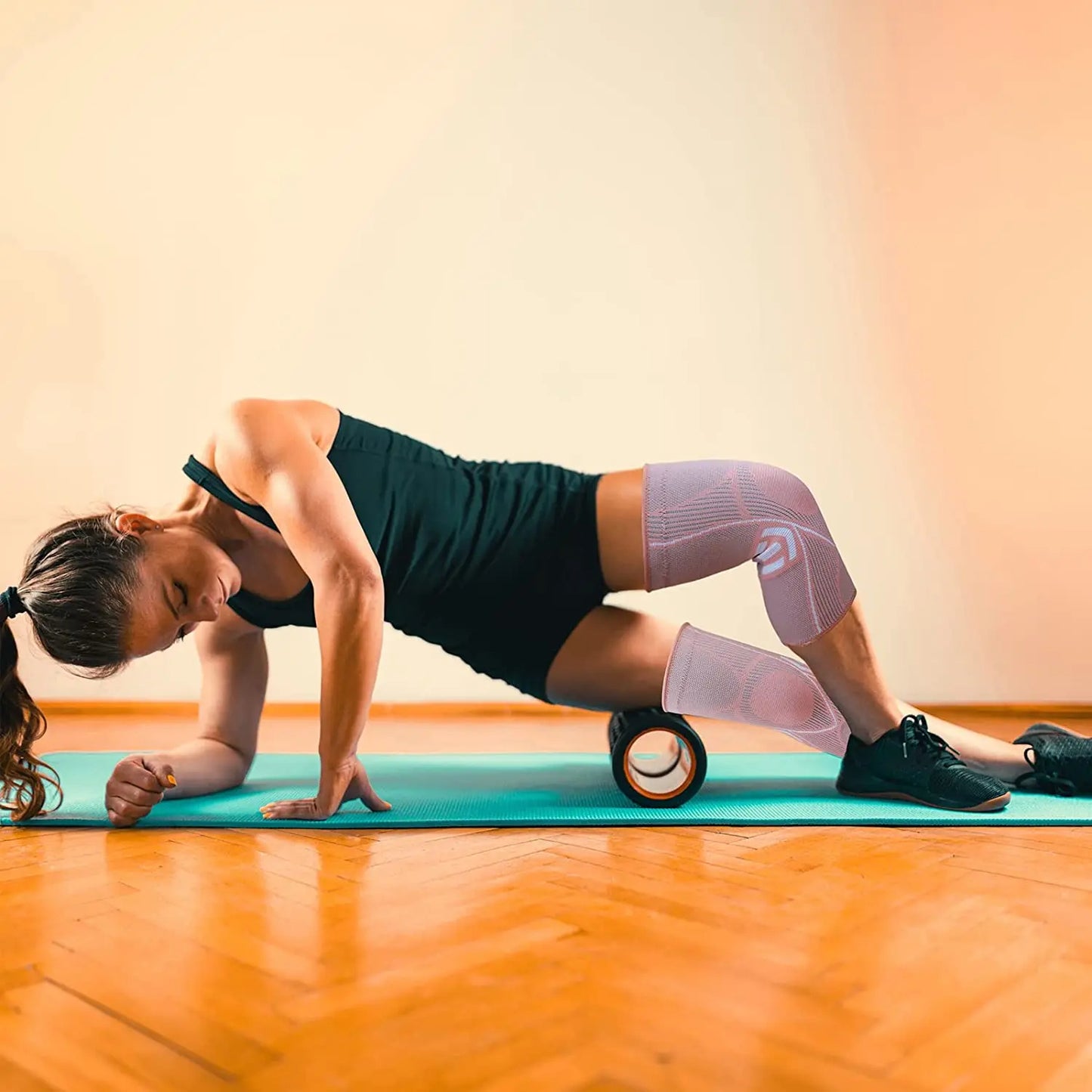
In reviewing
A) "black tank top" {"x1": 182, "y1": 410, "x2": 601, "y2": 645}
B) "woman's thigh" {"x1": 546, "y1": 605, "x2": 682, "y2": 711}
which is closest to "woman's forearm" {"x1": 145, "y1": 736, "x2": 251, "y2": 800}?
"black tank top" {"x1": 182, "y1": 410, "x2": 601, "y2": 645}

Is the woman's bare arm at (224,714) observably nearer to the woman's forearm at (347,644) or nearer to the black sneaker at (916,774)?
the woman's forearm at (347,644)

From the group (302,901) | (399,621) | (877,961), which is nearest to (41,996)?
Answer: (302,901)

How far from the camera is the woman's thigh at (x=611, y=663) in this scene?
1750 mm

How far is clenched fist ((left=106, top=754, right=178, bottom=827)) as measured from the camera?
4.76 feet

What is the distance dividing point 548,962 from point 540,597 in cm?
91

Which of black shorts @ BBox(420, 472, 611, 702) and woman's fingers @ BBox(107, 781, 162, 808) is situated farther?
black shorts @ BBox(420, 472, 611, 702)

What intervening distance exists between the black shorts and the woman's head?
402 mm

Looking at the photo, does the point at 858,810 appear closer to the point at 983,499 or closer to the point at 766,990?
the point at 766,990

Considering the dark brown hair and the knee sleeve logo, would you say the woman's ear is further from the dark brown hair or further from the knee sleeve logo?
the knee sleeve logo

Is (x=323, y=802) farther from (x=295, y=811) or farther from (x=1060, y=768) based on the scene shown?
A: (x=1060, y=768)

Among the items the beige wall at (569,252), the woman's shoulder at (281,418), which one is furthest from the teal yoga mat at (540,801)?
the beige wall at (569,252)

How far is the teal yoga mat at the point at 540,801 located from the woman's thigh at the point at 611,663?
6.4 inches

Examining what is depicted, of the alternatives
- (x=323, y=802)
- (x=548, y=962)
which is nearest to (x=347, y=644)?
(x=323, y=802)

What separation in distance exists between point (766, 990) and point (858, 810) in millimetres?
816
